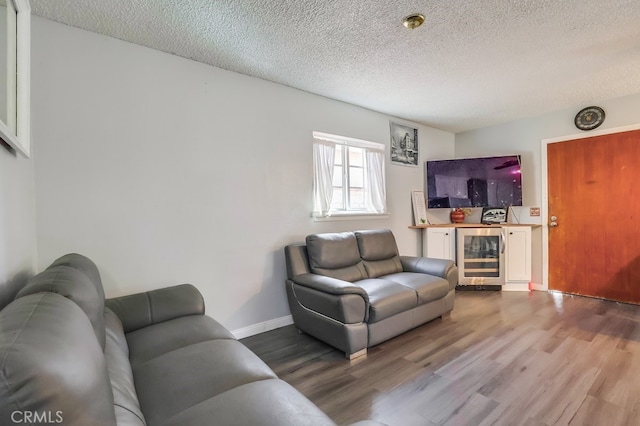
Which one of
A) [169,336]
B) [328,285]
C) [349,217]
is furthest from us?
[349,217]

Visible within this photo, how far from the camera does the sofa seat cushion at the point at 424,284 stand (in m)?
2.66

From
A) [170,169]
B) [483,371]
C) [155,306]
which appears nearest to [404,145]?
[483,371]

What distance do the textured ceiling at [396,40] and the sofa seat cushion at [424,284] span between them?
1.98 meters

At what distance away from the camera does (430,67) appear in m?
2.64

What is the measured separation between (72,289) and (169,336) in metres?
0.70

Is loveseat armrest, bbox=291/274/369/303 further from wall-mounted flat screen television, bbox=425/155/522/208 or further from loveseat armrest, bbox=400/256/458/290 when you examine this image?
wall-mounted flat screen television, bbox=425/155/522/208

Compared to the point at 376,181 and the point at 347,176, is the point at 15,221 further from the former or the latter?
the point at 376,181

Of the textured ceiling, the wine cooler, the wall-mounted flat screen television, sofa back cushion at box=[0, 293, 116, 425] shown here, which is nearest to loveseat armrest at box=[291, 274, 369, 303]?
sofa back cushion at box=[0, 293, 116, 425]

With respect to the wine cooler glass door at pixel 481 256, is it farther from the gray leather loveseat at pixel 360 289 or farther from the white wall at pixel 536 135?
the gray leather loveseat at pixel 360 289

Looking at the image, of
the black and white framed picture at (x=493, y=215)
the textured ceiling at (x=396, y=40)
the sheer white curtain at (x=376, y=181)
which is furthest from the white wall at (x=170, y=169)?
the black and white framed picture at (x=493, y=215)

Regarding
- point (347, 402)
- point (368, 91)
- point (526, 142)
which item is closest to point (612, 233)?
point (526, 142)

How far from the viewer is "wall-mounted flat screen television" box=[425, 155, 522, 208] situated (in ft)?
13.5

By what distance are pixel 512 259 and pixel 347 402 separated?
349 cm

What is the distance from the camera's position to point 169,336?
1.62m
